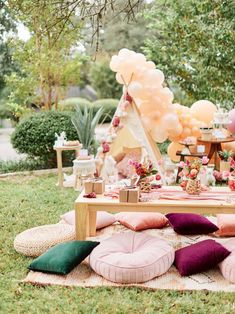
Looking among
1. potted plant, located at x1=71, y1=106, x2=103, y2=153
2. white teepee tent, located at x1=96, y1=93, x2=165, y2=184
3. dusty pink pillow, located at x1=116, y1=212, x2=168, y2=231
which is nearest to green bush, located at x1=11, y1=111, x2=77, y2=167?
potted plant, located at x1=71, y1=106, x2=103, y2=153

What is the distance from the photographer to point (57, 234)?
469 cm

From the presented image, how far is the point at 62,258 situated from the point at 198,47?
253 inches

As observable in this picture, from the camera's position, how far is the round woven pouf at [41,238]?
14.6 feet

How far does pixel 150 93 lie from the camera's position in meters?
6.87

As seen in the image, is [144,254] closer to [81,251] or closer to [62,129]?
[81,251]

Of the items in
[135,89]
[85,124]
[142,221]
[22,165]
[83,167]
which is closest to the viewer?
[142,221]

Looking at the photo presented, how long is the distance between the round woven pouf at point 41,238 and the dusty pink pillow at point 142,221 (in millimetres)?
651

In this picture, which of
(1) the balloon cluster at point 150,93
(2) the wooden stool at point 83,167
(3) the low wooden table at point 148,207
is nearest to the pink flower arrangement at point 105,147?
(2) the wooden stool at point 83,167

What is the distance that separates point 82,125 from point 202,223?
3.54 metres

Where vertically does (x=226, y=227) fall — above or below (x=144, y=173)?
below

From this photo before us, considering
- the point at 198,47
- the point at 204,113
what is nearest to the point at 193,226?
the point at 204,113

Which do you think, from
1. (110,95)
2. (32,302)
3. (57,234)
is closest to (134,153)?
(57,234)

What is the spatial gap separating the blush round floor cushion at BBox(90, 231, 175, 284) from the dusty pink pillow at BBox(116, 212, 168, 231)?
29.5 inches

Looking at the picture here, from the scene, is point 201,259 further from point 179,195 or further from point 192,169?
point 192,169
